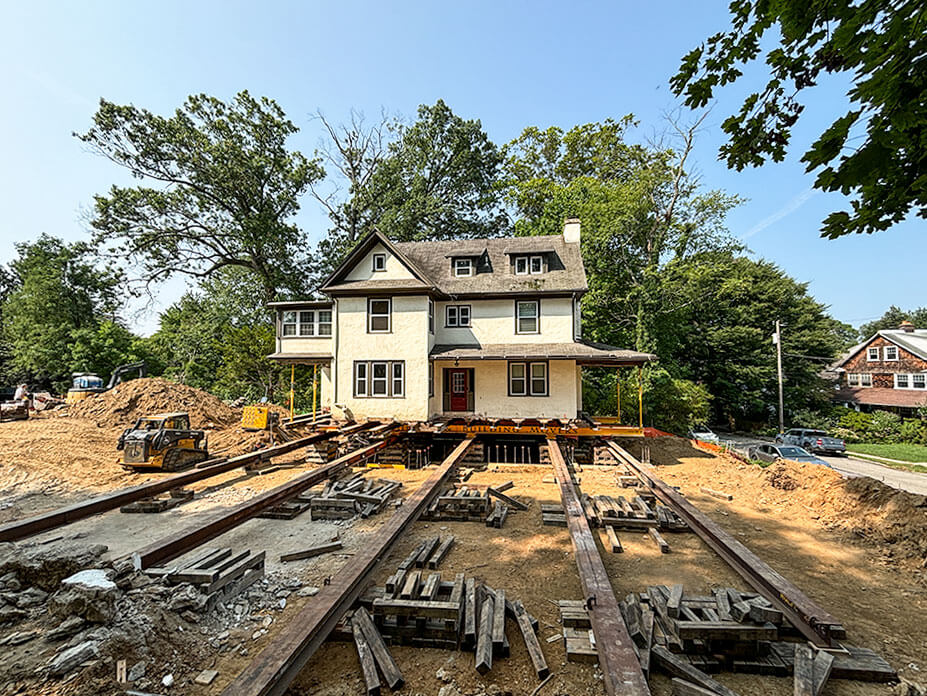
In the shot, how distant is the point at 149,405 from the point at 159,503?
42.8 ft

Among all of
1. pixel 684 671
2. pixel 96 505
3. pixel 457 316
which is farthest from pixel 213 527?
pixel 457 316

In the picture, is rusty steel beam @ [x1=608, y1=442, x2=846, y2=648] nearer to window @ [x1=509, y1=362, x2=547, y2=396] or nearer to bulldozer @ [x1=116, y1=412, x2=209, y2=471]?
window @ [x1=509, y1=362, x2=547, y2=396]

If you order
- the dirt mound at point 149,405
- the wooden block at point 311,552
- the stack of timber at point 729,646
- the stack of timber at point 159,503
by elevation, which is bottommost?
the stack of timber at point 159,503

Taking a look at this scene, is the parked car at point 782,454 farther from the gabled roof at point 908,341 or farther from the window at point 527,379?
the gabled roof at point 908,341

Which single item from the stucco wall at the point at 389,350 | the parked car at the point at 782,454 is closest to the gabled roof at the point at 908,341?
the parked car at the point at 782,454

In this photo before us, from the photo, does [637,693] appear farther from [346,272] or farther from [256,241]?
[256,241]

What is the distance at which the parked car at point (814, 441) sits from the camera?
2438 cm

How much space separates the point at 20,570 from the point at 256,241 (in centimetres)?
3147

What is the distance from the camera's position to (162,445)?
1312 centimetres

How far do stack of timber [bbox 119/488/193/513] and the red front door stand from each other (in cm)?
1113

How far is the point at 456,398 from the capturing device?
19281 millimetres

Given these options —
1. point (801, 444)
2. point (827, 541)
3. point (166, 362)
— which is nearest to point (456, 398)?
point (827, 541)

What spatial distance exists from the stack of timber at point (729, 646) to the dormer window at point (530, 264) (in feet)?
52.7

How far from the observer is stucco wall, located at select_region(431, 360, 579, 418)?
59.0ft
